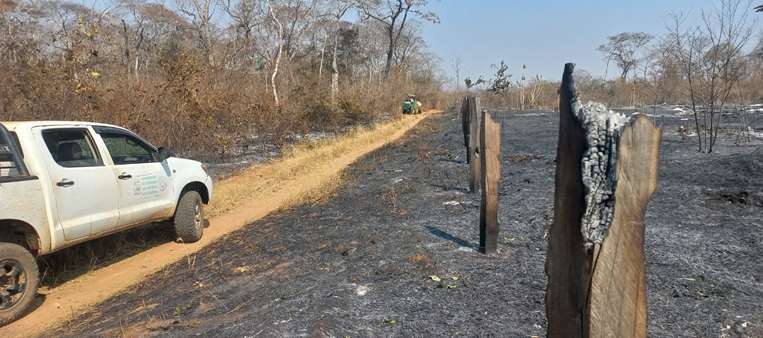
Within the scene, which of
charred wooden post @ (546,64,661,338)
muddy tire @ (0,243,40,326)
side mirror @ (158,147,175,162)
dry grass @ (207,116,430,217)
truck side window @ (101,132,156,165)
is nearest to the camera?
charred wooden post @ (546,64,661,338)

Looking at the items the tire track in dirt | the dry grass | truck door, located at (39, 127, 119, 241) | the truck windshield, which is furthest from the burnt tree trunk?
the truck windshield

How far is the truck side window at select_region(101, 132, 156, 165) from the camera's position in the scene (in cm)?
607

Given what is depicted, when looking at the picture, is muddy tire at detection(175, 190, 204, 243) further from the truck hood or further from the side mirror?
the side mirror

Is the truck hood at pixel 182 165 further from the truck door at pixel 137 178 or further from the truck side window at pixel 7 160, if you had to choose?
the truck side window at pixel 7 160

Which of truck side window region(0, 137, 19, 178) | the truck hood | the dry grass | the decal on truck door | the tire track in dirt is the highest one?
truck side window region(0, 137, 19, 178)

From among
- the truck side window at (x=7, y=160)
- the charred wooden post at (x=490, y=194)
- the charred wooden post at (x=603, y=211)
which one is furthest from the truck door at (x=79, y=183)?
the charred wooden post at (x=603, y=211)

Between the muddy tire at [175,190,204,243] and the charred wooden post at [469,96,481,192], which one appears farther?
the charred wooden post at [469,96,481,192]

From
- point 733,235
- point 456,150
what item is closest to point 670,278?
point 733,235

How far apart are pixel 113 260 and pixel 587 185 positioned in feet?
21.0

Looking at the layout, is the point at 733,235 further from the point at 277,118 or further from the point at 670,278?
the point at 277,118

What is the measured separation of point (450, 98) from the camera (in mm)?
50844

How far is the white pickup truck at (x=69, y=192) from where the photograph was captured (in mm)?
4562

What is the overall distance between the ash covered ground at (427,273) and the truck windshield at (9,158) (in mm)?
1458

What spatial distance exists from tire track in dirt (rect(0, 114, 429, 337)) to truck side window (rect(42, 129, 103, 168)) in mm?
1290
